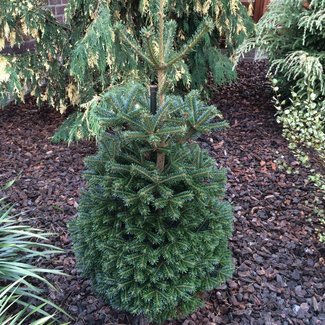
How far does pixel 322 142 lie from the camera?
2379mm

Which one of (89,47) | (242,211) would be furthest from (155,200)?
(89,47)

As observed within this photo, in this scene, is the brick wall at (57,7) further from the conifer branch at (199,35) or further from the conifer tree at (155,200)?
the conifer branch at (199,35)

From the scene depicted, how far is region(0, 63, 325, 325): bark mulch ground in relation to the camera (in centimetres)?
220

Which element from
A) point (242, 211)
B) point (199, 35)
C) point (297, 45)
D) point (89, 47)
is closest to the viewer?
point (199, 35)

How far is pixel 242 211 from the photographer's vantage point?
9.37 ft

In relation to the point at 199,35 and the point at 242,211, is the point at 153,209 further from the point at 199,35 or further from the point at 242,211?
the point at 242,211

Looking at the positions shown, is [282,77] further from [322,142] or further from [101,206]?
[101,206]

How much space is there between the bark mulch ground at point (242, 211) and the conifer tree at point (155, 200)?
46 cm

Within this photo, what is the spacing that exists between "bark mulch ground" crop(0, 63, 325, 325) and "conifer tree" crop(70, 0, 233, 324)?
46cm

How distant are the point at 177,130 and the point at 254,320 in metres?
1.21

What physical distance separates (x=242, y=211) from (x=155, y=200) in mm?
1404

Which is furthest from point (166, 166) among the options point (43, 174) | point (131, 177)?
point (43, 174)

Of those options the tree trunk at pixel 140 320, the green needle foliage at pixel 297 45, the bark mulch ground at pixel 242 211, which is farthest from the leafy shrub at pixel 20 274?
the green needle foliage at pixel 297 45

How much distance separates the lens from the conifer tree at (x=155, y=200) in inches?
63.1
